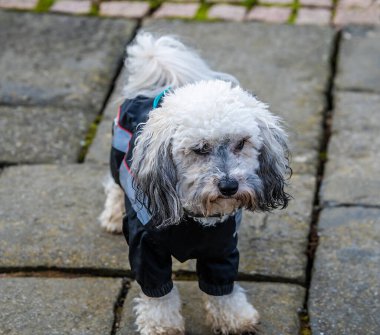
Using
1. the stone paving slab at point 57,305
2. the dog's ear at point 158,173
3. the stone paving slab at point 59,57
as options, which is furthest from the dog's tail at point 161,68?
the stone paving slab at point 59,57

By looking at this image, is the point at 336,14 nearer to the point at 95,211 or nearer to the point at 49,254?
the point at 95,211

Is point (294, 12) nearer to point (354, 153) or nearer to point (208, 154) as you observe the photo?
point (354, 153)

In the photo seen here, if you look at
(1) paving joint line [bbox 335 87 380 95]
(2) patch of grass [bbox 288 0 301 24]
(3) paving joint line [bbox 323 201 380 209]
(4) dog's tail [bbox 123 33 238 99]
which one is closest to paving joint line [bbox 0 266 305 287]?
(3) paving joint line [bbox 323 201 380 209]

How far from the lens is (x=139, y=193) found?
3.15 metres

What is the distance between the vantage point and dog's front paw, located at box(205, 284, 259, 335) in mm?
3475

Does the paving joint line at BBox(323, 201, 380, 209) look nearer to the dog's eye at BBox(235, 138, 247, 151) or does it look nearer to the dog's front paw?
the dog's front paw

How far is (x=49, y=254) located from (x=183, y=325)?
80cm

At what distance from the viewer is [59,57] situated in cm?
565

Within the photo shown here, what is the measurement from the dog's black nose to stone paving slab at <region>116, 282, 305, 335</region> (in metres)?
0.81

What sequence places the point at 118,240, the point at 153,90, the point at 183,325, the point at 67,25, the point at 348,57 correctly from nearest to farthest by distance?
1. the point at 183,325
2. the point at 153,90
3. the point at 118,240
4. the point at 348,57
5. the point at 67,25

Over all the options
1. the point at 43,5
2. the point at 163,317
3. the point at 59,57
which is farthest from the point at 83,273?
the point at 43,5

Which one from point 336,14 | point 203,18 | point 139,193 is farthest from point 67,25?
point 139,193

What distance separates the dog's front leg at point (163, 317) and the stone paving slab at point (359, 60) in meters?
2.30

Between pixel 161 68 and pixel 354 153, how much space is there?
1.41 meters
